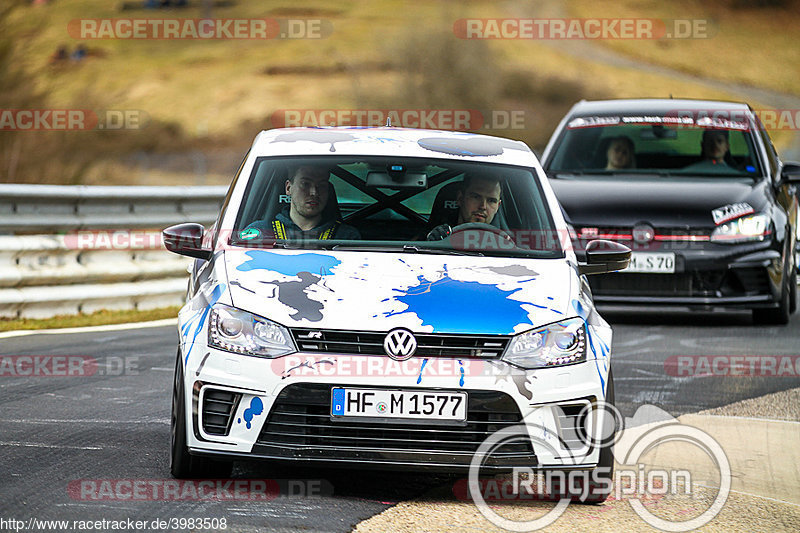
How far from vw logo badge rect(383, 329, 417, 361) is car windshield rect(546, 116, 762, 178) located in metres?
7.81

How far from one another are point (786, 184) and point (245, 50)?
319 ft

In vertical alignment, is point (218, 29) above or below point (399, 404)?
above

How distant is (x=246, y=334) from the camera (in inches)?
225

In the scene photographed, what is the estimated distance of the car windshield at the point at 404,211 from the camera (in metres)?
6.68

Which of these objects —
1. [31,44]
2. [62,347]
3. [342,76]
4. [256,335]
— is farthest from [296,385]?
[342,76]

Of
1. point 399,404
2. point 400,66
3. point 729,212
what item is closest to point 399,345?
point 399,404

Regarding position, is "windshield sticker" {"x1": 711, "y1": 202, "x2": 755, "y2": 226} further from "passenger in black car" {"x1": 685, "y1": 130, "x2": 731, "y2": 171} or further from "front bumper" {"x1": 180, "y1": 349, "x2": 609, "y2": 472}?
"front bumper" {"x1": 180, "y1": 349, "x2": 609, "y2": 472}

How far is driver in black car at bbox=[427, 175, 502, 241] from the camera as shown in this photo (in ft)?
23.0

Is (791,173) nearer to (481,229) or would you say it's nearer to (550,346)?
(481,229)

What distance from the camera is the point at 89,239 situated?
39.8ft

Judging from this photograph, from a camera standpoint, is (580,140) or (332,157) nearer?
(332,157)

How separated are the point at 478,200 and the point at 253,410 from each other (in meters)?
1.91

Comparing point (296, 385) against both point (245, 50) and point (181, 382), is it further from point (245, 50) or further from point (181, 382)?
point (245, 50)

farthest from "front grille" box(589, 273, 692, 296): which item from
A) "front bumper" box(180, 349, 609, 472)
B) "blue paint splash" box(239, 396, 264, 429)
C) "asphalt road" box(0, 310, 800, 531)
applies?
"blue paint splash" box(239, 396, 264, 429)
